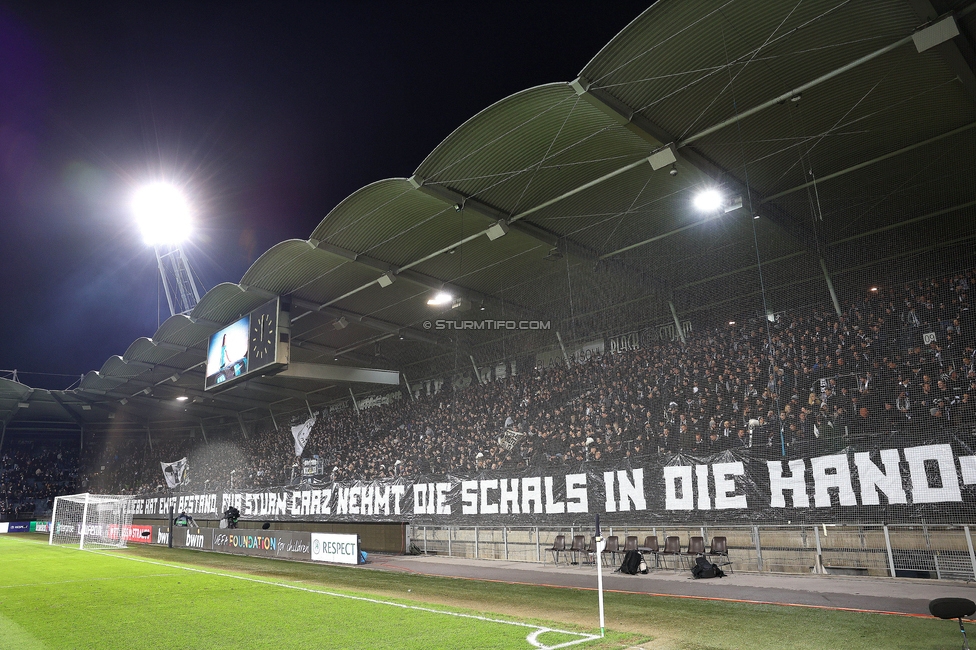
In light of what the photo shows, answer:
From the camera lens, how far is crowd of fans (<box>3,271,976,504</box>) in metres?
10.8

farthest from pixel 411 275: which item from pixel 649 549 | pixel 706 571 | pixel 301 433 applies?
pixel 301 433

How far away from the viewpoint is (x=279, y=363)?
66.6 feet

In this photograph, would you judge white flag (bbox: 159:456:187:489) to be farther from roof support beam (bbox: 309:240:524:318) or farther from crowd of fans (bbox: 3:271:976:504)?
roof support beam (bbox: 309:240:524:318)

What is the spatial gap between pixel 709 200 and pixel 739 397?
4.48m

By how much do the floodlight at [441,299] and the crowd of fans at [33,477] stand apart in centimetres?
4017

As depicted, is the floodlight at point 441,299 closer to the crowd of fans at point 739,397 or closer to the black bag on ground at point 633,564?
the crowd of fans at point 739,397

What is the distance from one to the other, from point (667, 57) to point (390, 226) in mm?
8647

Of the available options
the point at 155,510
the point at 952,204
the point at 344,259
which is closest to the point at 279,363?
the point at 344,259

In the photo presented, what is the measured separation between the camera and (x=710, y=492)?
41.3ft

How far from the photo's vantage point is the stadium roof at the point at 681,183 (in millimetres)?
9836

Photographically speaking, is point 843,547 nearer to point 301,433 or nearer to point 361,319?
point 361,319

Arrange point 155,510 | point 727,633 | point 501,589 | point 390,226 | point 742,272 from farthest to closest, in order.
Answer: point 155,510 < point 390,226 < point 742,272 < point 501,589 < point 727,633

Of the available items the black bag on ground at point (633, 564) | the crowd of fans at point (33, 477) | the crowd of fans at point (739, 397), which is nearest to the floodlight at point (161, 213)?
the crowd of fans at point (33, 477)

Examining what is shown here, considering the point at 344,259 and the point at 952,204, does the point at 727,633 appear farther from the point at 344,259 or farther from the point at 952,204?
→ the point at 344,259
